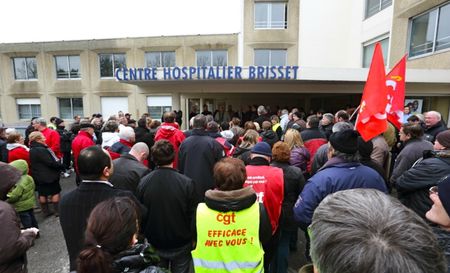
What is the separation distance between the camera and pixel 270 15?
15.9 meters

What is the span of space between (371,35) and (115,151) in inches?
586

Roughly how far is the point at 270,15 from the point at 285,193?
1556 cm

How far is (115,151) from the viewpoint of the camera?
4262 mm

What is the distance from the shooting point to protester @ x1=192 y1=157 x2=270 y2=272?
195 centimetres

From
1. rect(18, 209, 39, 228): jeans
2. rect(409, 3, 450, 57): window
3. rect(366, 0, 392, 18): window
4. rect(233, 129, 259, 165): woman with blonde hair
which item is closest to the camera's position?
rect(18, 209, 39, 228): jeans

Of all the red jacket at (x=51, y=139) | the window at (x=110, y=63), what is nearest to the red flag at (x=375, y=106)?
the red jacket at (x=51, y=139)

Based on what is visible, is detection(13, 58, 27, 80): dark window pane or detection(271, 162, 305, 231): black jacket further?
detection(13, 58, 27, 80): dark window pane

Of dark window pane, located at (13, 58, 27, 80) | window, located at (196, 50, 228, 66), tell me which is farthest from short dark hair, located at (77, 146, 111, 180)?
dark window pane, located at (13, 58, 27, 80)

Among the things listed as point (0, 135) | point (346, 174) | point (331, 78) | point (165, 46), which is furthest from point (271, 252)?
point (165, 46)

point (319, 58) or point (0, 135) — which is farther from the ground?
point (319, 58)

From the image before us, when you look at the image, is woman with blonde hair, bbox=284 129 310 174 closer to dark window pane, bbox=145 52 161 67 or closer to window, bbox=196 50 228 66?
window, bbox=196 50 228 66

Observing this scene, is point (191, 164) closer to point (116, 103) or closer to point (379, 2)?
point (379, 2)

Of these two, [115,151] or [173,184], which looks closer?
[173,184]

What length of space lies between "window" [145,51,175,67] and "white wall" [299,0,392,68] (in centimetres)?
896
